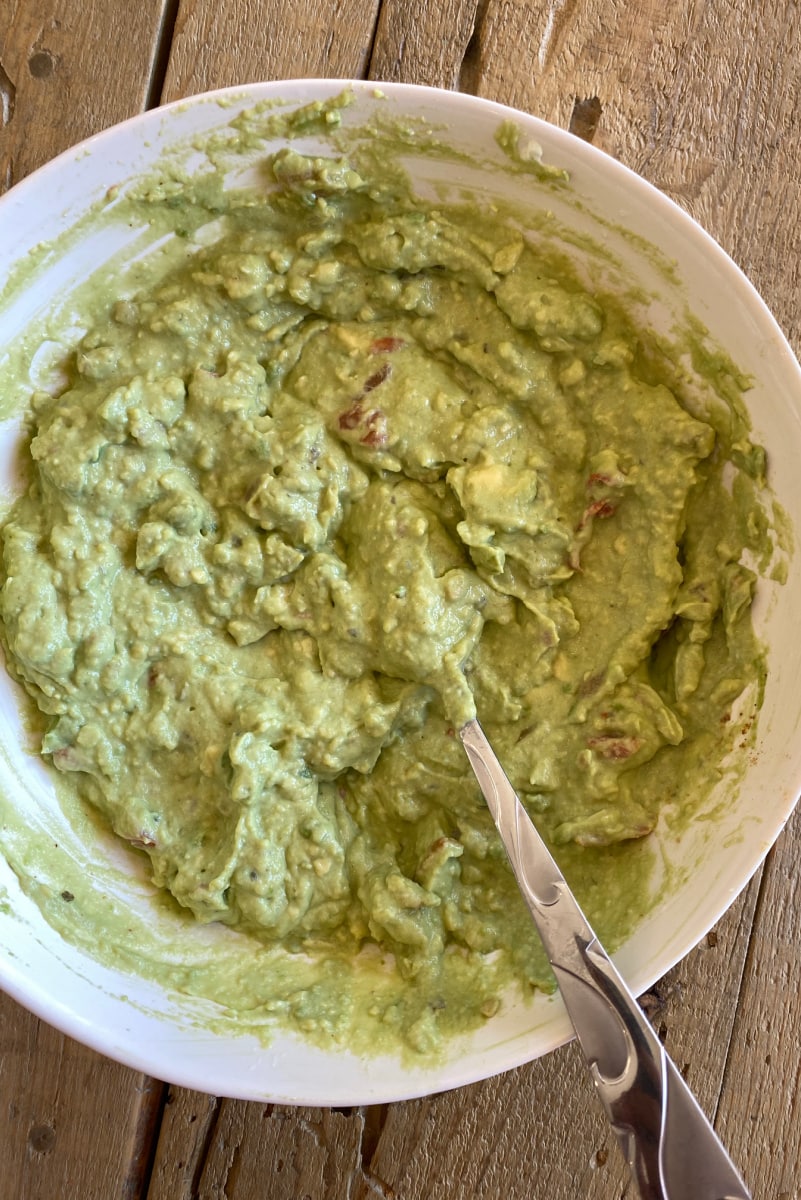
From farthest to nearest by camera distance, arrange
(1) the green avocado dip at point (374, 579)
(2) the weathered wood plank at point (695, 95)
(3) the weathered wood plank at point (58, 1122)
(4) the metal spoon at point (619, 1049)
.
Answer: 1. (3) the weathered wood plank at point (58, 1122)
2. (2) the weathered wood plank at point (695, 95)
3. (1) the green avocado dip at point (374, 579)
4. (4) the metal spoon at point (619, 1049)

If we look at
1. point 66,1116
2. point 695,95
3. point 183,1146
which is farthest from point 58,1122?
point 695,95

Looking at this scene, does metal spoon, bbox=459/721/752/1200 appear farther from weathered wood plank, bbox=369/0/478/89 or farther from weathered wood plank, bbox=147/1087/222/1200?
weathered wood plank, bbox=369/0/478/89

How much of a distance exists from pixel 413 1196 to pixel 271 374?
1.60 meters

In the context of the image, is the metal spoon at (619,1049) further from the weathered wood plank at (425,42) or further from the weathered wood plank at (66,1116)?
the weathered wood plank at (425,42)

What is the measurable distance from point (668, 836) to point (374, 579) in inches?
26.9

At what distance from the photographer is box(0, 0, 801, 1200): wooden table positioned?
1668 mm

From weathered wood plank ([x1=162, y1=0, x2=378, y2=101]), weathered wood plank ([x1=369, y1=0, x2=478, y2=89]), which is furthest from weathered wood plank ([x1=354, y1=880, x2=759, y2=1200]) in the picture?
weathered wood plank ([x1=162, y1=0, x2=378, y2=101])

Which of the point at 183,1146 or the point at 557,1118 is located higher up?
the point at 557,1118

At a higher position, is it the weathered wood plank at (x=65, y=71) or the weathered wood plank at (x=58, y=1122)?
the weathered wood plank at (x=65, y=71)

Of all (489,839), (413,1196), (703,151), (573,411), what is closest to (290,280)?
(573,411)

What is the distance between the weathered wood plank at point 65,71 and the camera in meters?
1.69

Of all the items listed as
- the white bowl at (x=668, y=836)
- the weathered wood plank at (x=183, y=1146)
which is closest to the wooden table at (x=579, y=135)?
the weathered wood plank at (x=183, y=1146)

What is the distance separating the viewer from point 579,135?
5.53 ft

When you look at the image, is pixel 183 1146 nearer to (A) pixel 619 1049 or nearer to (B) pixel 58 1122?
(B) pixel 58 1122
